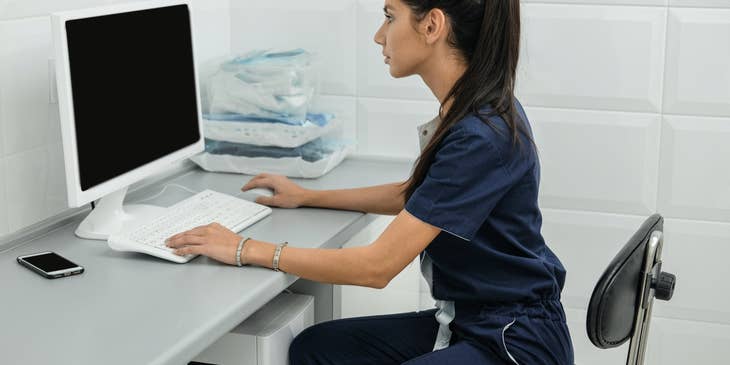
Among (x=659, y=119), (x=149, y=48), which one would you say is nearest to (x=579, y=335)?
(x=659, y=119)

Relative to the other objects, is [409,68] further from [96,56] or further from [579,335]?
[579,335]

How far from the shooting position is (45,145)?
1915 mm

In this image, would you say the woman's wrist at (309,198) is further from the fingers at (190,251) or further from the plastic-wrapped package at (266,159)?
the fingers at (190,251)

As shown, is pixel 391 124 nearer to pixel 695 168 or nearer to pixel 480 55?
pixel 695 168

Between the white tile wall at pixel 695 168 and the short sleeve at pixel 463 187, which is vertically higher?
the short sleeve at pixel 463 187

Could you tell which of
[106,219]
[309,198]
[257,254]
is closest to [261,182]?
[309,198]

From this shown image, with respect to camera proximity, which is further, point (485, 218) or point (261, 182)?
point (261, 182)

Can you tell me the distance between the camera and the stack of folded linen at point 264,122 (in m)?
2.35

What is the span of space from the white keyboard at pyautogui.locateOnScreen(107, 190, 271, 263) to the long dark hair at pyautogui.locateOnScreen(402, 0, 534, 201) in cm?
43

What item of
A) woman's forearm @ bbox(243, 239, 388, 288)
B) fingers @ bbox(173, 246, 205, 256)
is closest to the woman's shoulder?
woman's forearm @ bbox(243, 239, 388, 288)

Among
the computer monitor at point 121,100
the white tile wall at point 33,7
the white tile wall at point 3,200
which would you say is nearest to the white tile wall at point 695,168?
the computer monitor at point 121,100

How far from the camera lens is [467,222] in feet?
5.22

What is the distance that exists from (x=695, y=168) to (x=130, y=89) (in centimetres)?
142

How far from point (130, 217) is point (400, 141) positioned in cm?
90
